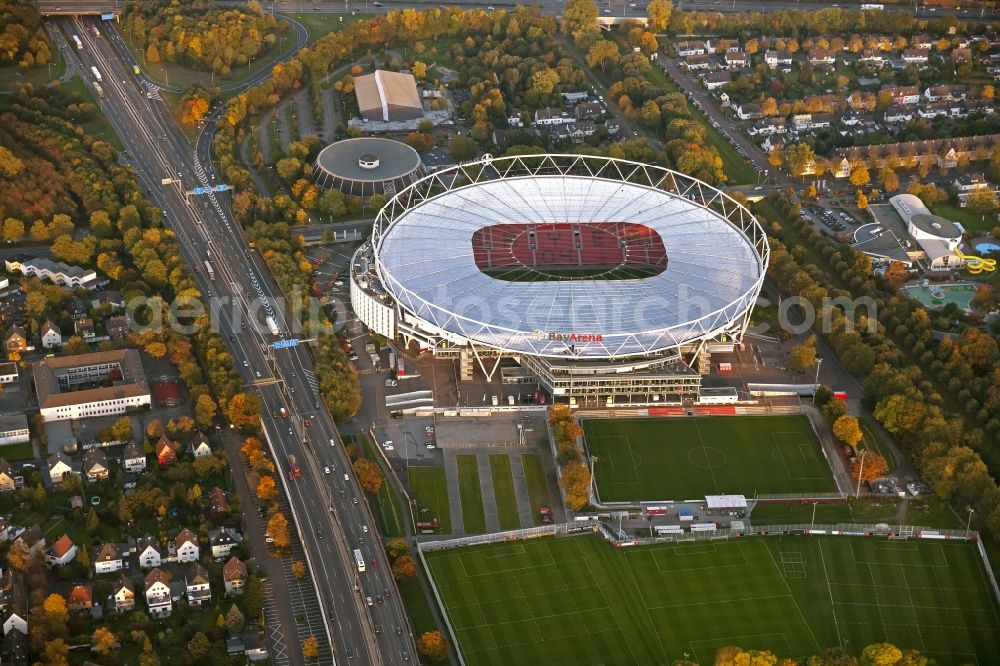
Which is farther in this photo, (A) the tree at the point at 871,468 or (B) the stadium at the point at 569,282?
(B) the stadium at the point at 569,282

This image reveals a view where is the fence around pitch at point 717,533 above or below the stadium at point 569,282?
below

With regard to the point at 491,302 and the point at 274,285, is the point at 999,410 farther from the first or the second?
the point at 274,285

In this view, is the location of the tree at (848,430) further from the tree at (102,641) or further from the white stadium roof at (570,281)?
the tree at (102,641)

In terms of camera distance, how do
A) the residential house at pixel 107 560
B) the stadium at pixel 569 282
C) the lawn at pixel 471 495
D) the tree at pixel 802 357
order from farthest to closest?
the tree at pixel 802 357 → the stadium at pixel 569 282 → the lawn at pixel 471 495 → the residential house at pixel 107 560

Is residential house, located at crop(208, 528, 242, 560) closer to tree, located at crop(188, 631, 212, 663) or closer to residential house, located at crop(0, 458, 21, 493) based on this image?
tree, located at crop(188, 631, 212, 663)

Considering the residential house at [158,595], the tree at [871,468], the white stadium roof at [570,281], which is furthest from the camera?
the white stadium roof at [570,281]

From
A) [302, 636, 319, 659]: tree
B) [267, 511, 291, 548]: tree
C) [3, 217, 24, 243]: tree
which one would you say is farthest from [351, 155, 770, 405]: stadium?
[3, 217, 24, 243]: tree

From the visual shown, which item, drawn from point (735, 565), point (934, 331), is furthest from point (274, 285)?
point (934, 331)

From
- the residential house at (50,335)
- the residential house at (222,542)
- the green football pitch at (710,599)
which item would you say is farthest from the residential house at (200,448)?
the green football pitch at (710,599)
